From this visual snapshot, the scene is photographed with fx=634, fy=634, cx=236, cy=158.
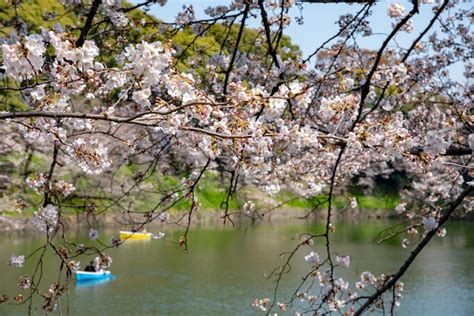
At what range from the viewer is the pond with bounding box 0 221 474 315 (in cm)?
1073

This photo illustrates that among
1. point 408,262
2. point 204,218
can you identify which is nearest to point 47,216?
point 408,262

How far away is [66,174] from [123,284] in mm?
4451

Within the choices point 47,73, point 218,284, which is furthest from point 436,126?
point 218,284

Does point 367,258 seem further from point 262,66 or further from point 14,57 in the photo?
point 14,57

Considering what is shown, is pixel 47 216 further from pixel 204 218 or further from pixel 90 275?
pixel 204 218

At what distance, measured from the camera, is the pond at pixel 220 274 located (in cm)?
1073

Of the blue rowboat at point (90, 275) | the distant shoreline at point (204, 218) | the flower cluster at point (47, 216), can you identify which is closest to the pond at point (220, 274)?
the blue rowboat at point (90, 275)

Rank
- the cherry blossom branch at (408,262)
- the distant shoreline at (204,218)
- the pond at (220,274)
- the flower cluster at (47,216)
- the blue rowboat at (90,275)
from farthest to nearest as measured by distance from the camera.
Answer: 1. the distant shoreline at (204,218)
2. the blue rowboat at (90,275)
3. the pond at (220,274)
4. the cherry blossom branch at (408,262)
5. the flower cluster at (47,216)

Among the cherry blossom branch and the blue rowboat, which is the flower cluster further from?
the blue rowboat

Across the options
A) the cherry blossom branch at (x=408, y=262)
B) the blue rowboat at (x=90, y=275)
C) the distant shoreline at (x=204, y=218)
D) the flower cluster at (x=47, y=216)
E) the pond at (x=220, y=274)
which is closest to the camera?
the flower cluster at (x=47, y=216)

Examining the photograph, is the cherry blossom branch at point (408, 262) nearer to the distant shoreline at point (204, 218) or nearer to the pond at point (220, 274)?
the pond at point (220, 274)

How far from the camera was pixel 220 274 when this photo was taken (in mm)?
13398

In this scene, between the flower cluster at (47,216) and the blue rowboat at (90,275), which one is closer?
the flower cluster at (47,216)

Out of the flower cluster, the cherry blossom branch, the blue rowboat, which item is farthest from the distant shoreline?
the flower cluster
